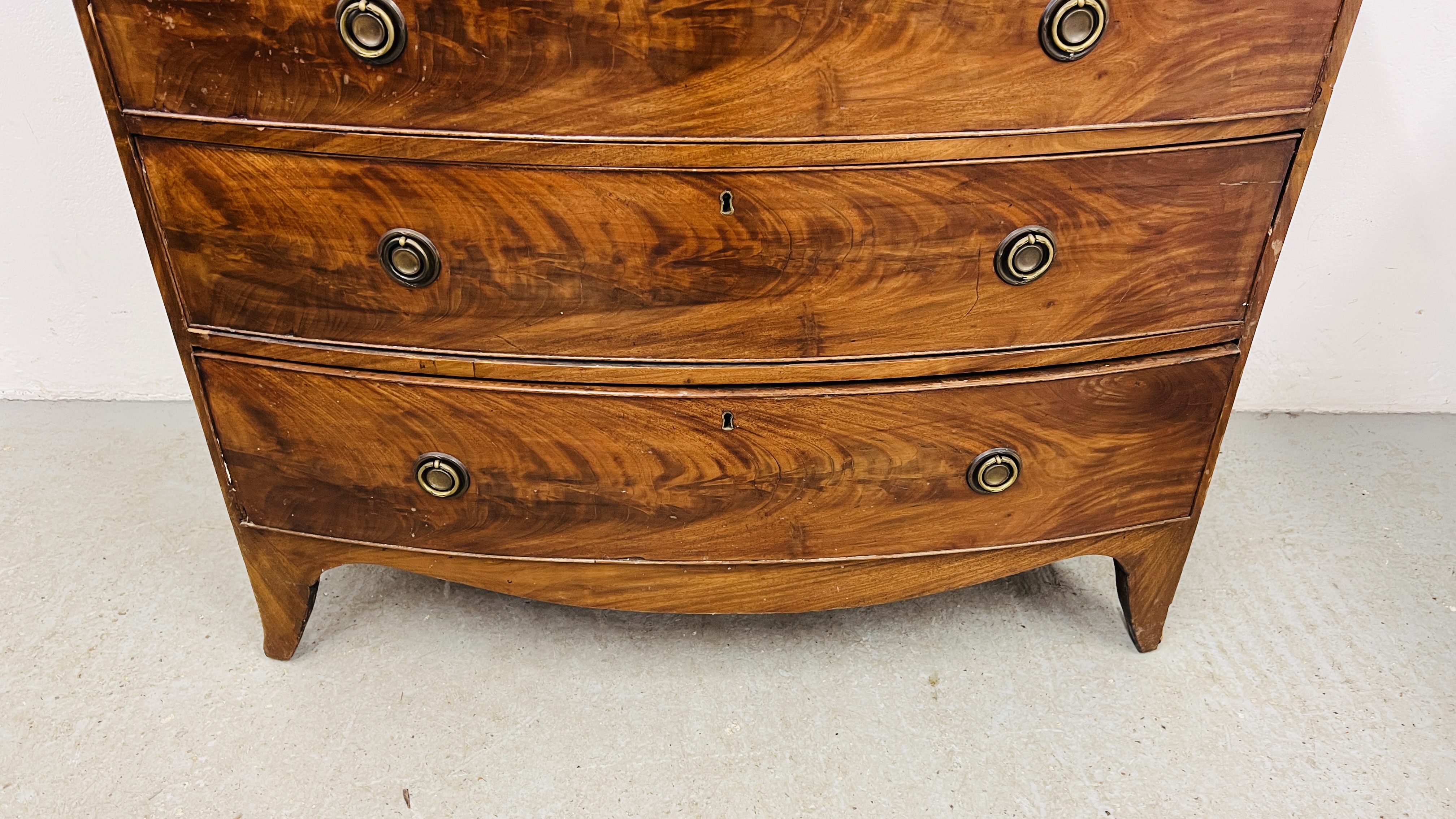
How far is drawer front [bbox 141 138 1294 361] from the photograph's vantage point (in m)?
1.13

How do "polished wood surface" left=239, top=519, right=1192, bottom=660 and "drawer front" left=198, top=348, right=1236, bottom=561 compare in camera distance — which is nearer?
"drawer front" left=198, top=348, right=1236, bottom=561

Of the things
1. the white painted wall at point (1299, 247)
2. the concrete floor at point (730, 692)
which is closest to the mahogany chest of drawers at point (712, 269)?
the concrete floor at point (730, 692)

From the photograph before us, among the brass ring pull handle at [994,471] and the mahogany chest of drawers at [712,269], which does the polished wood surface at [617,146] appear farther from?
the brass ring pull handle at [994,471]

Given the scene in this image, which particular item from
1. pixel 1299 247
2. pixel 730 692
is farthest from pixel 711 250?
pixel 1299 247

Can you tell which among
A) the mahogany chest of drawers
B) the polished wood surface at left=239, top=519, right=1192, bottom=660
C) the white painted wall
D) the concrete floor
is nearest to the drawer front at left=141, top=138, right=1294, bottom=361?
the mahogany chest of drawers

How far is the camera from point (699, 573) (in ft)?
4.63

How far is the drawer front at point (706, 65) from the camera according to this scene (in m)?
1.02

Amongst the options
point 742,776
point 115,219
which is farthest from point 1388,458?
point 115,219

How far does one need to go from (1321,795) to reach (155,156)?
5.66 feet

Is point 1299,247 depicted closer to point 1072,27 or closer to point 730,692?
point 1072,27

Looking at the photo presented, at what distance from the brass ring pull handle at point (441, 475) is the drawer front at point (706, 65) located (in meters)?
0.44

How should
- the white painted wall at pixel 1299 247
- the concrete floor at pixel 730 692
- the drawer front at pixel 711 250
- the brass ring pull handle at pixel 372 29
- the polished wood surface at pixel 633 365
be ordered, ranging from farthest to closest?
the white painted wall at pixel 1299 247 → the concrete floor at pixel 730 692 → the polished wood surface at pixel 633 365 → the drawer front at pixel 711 250 → the brass ring pull handle at pixel 372 29

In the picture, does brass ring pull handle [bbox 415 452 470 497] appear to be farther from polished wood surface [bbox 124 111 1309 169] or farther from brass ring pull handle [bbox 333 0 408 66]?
brass ring pull handle [bbox 333 0 408 66]

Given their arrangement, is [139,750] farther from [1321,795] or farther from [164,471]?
[1321,795]
